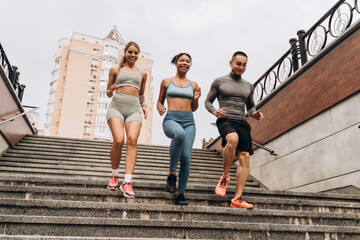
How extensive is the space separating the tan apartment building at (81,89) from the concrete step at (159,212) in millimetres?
43239

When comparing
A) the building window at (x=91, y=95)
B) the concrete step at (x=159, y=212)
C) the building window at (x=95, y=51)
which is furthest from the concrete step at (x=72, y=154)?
the building window at (x=95, y=51)

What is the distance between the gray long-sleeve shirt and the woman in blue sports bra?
0.85 ft

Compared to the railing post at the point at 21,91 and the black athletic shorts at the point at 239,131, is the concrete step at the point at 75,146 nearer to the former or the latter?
the railing post at the point at 21,91

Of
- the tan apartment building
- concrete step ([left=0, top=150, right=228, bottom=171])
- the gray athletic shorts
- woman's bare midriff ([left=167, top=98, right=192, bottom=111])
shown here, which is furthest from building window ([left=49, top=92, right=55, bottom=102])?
woman's bare midriff ([left=167, top=98, right=192, bottom=111])

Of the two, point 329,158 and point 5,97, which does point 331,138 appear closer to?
point 329,158

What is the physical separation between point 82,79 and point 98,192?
50.0 meters

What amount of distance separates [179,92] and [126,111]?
0.71m

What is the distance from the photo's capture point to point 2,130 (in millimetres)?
7648

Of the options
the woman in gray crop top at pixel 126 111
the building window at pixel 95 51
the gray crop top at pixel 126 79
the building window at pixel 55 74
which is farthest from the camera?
the building window at pixel 95 51

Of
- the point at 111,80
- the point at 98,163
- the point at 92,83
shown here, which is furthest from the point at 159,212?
the point at 92,83

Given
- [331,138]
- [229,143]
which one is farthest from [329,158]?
[229,143]

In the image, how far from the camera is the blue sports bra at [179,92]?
3.99 meters

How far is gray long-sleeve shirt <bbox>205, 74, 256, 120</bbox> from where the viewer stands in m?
4.17

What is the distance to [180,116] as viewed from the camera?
3920 mm
